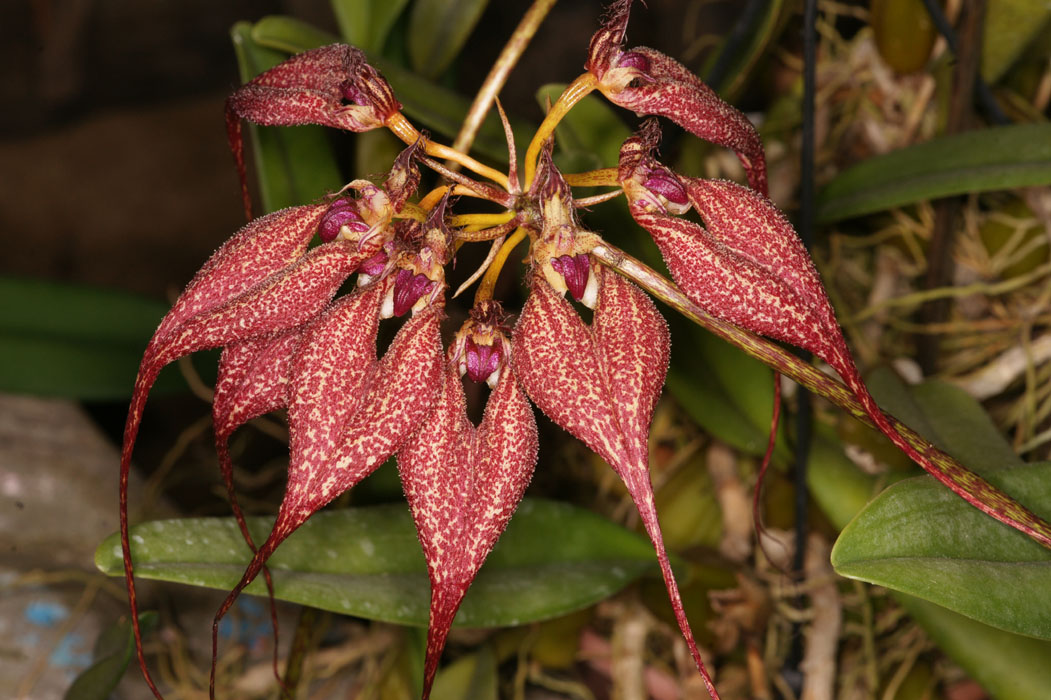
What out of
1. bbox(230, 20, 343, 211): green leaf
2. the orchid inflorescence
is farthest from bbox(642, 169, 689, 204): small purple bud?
bbox(230, 20, 343, 211): green leaf

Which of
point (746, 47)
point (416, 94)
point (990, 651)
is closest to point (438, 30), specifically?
point (416, 94)

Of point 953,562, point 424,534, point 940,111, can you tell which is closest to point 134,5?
point 940,111

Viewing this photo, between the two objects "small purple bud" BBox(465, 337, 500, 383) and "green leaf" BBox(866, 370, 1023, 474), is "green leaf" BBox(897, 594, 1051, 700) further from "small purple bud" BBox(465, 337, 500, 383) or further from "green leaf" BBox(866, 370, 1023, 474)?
"small purple bud" BBox(465, 337, 500, 383)

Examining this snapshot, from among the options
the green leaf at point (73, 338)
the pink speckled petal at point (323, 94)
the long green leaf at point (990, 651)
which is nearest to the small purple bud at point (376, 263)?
the pink speckled petal at point (323, 94)

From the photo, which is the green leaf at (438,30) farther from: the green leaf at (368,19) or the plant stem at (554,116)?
the plant stem at (554,116)

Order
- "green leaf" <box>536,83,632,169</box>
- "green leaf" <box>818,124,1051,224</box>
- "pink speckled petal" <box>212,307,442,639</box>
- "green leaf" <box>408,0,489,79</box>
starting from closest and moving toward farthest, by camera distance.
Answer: "pink speckled petal" <box>212,307,442,639</box> < "green leaf" <box>818,124,1051,224</box> < "green leaf" <box>536,83,632,169</box> < "green leaf" <box>408,0,489,79</box>

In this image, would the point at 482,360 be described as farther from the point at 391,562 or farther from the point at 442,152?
the point at 391,562
